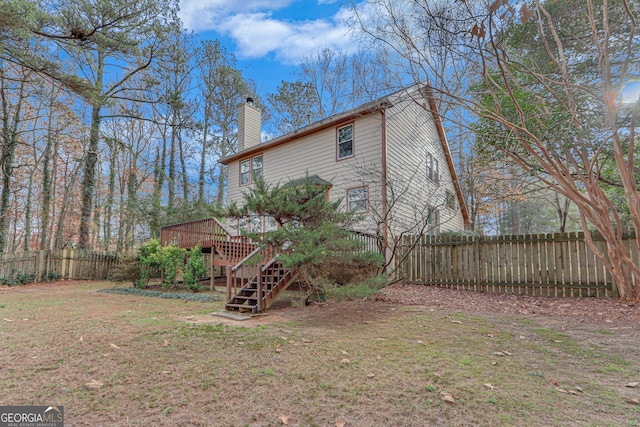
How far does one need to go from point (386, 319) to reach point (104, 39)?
969 centimetres

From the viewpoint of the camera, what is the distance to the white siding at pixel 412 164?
1132 cm

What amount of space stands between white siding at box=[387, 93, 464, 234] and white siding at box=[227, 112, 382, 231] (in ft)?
1.80

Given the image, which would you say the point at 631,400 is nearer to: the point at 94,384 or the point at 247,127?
the point at 94,384

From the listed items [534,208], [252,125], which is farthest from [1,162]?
[534,208]

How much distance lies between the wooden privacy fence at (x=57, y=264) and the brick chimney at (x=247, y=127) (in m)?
8.43

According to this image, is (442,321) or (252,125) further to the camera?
(252,125)

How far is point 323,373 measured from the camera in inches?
122

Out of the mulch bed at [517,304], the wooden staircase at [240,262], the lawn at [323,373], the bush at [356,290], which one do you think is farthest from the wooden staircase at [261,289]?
the mulch bed at [517,304]

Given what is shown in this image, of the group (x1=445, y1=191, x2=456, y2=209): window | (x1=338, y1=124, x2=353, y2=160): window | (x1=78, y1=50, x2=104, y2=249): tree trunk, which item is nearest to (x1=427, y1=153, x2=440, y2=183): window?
(x1=445, y1=191, x2=456, y2=209): window

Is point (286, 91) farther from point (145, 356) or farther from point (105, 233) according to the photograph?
point (145, 356)

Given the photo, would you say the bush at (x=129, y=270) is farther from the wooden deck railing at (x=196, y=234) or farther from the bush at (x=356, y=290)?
the bush at (x=356, y=290)

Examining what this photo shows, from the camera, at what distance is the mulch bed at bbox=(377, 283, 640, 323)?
562cm

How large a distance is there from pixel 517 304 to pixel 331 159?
25.2ft

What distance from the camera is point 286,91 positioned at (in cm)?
2006
